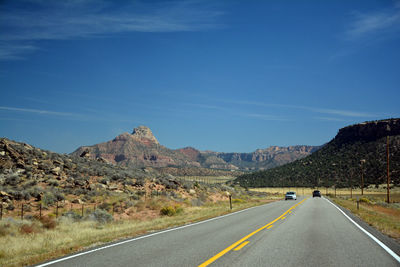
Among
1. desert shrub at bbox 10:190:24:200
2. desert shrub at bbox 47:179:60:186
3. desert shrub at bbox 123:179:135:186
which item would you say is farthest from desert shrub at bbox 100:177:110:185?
desert shrub at bbox 10:190:24:200

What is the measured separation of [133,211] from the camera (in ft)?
85.0

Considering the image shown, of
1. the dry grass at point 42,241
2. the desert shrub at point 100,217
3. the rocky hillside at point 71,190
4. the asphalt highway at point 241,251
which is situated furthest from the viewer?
the rocky hillside at point 71,190

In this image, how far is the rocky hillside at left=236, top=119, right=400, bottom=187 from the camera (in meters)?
88.6

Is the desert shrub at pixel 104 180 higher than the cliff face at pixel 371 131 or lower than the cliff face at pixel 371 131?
lower

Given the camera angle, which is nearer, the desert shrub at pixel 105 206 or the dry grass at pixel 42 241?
the dry grass at pixel 42 241

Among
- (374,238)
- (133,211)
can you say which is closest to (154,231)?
(374,238)

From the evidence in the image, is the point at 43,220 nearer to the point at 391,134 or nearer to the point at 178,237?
the point at 178,237

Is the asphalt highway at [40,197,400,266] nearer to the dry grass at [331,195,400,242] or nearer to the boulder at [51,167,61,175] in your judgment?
the dry grass at [331,195,400,242]

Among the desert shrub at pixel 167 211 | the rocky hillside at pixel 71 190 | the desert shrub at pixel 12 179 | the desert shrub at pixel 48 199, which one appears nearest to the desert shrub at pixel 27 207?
the rocky hillside at pixel 71 190

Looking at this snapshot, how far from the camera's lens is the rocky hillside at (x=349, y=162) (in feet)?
291

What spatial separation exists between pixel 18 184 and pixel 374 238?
2661 cm

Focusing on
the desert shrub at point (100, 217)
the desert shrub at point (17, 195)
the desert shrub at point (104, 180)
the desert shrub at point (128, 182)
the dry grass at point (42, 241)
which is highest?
the desert shrub at point (104, 180)

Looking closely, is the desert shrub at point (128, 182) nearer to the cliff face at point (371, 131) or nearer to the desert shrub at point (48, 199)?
the desert shrub at point (48, 199)

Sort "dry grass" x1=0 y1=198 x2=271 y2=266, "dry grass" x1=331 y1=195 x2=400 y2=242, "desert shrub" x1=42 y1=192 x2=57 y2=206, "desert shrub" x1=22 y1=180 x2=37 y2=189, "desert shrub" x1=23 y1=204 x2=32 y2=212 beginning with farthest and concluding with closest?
1. "desert shrub" x1=22 y1=180 x2=37 y2=189
2. "desert shrub" x1=42 y1=192 x2=57 y2=206
3. "desert shrub" x1=23 y1=204 x2=32 y2=212
4. "dry grass" x1=331 y1=195 x2=400 y2=242
5. "dry grass" x1=0 y1=198 x2=271 y2=266
